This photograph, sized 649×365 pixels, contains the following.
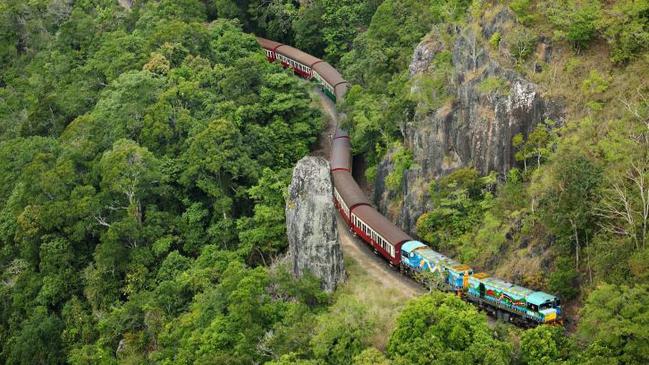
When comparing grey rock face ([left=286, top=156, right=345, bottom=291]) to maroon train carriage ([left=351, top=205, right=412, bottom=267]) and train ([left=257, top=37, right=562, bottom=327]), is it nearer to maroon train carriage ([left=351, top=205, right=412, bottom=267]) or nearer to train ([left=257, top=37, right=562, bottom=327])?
maroon train carriage ([left=351, top=205, right=412, bottom=267])

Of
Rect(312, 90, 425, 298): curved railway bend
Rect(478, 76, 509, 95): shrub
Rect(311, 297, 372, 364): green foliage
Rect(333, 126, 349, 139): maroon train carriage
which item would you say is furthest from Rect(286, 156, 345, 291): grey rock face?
Rect(333, 126, 349, 139): maroon train carriage

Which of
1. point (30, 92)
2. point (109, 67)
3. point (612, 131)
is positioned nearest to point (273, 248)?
point (612, 131)

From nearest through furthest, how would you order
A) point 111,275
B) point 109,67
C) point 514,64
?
point 514,64, point 111,275, point 109,67

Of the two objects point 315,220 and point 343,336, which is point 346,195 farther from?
point 343,336

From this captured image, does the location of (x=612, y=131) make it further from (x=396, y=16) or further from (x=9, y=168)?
(x=9, y=168)

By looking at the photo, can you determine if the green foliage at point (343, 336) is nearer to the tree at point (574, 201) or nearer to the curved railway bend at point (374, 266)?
the curved railway bend at point (374, 266)

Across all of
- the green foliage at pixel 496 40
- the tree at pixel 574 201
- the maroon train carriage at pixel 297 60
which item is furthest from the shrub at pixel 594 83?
the maroon train carriage at pixel 297 60

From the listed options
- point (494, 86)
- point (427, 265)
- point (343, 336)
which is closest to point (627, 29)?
point (494, 86)
